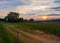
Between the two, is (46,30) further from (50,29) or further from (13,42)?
(13,42)

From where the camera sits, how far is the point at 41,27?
52.3 meters

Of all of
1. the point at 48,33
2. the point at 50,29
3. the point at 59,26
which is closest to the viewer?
the point at 48,33

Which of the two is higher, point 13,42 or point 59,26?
point 13,42

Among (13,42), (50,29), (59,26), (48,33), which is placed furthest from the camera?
(59,26)

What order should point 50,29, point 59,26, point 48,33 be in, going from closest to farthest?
point 48,33
point 50,29
point 59,26

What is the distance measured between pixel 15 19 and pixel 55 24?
9.14m

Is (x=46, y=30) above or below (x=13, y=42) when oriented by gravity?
below

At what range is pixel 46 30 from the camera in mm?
49719

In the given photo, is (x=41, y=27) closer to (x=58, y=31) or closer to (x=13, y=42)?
(x=58, y=31)

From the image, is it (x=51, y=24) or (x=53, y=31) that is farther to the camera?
(x=51, y=24)

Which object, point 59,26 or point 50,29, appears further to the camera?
point 59,26

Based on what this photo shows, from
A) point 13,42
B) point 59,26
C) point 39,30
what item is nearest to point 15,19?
point 39,30

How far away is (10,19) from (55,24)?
11015 mm

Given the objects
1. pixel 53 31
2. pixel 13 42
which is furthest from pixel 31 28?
pixel 13 42
